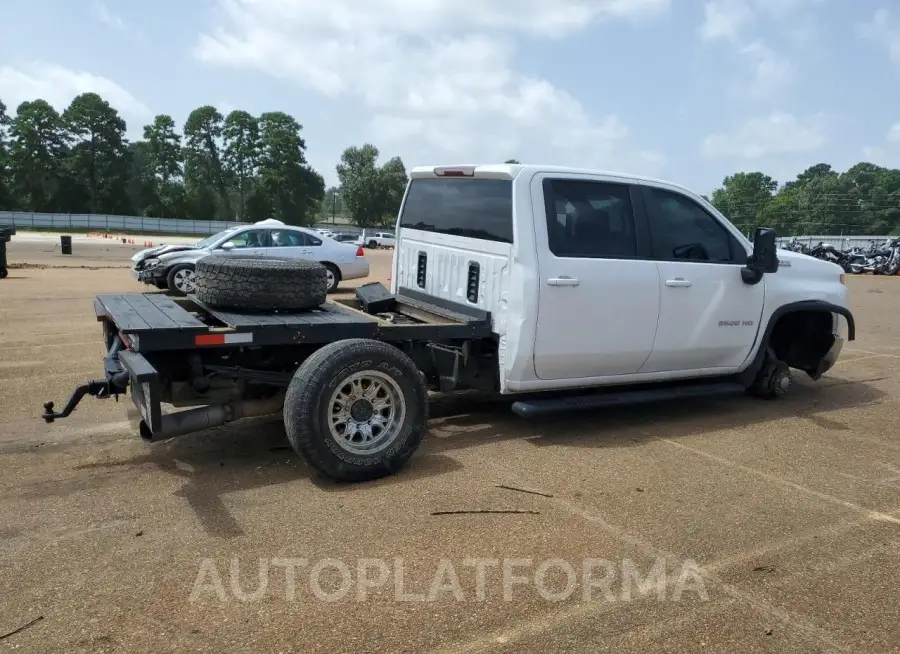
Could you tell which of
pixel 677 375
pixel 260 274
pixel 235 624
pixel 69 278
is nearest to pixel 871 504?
pixel 677 375

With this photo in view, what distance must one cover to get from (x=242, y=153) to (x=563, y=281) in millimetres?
88125

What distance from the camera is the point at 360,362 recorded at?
4.24 metres

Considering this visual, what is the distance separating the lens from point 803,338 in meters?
6.98

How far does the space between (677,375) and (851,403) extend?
7.38 feet

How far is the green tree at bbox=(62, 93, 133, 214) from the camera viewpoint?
77312mm

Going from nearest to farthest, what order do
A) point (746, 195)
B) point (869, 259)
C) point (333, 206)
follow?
point (869, 259), point (746, 195), point (333, 206)

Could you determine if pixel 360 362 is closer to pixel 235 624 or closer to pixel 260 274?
pixel 260 274

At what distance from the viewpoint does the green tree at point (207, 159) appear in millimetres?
84125

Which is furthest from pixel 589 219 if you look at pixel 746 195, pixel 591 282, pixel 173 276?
pixel 746 195

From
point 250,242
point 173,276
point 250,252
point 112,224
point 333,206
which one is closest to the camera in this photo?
point 173,276

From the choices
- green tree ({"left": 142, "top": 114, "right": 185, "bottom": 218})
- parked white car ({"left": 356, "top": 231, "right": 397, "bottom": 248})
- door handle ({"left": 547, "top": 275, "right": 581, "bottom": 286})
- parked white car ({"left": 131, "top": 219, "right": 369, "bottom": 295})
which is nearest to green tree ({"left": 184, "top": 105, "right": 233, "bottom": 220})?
green tree ({"left": 142, "top": 114, "right": 185, "bottom": 218})

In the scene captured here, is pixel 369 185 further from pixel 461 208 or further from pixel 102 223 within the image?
pixel 461 208

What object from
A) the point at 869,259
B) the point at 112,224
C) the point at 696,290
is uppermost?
the point at 696,290

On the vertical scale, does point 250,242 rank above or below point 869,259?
above
